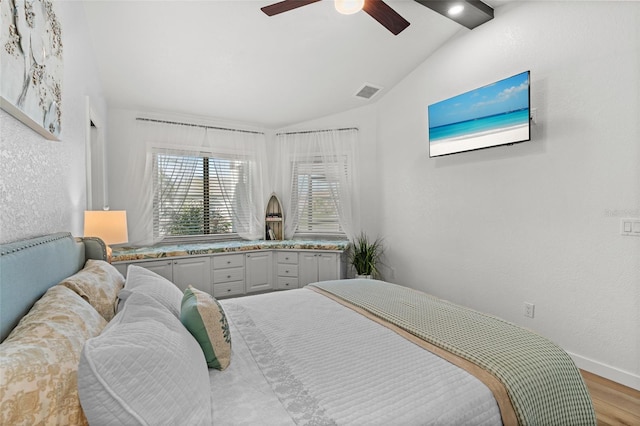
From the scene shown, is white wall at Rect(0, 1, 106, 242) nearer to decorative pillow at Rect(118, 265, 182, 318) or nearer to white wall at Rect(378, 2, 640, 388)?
decorative pillow at Rect(118, 265, 182, 318)

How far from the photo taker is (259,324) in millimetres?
1621

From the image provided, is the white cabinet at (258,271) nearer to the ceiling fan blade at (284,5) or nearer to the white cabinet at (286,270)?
the white cabinet at (286,270)

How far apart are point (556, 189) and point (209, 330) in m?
2.57

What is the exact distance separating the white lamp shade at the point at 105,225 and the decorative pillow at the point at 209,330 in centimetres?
142

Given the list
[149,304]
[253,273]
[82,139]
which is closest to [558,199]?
[149,304]

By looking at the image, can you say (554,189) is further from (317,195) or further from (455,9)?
(317,195)

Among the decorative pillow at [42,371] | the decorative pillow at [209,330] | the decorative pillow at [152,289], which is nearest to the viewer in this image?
the decorative pillow at [42,371]

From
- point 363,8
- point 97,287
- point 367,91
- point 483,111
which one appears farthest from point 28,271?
point 367,91

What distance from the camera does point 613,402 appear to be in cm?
183

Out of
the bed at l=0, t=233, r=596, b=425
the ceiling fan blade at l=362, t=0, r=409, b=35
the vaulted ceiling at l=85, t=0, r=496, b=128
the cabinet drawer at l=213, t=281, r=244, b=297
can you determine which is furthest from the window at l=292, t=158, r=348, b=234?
the bed at l=0, t=233, r=596, b=425

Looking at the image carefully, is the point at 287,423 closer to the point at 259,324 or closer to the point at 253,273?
the point at 259,324

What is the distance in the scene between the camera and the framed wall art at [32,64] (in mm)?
968

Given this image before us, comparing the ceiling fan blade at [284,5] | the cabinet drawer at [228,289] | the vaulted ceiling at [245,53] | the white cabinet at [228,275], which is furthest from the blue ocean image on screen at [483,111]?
the cabinet drawer at [228,289]

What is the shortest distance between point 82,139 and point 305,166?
262 cm
